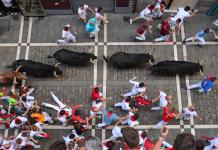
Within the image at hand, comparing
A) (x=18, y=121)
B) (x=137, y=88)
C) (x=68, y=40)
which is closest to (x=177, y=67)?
(x=137, y=88)

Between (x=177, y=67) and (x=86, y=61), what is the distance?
4.45 m

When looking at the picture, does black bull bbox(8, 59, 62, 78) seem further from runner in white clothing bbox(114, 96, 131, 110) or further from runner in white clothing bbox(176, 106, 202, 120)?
runner in white clothing bbox(176, 106, 202, 120)

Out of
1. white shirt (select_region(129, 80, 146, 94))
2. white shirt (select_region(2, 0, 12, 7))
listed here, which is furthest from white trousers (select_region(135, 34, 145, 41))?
white shirt (select_region(2, 0, 12, 7))

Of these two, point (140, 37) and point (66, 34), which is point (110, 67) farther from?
point (66, 34)

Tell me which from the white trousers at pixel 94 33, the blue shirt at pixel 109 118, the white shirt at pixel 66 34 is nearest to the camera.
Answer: the blue shirt at pixel 109 118

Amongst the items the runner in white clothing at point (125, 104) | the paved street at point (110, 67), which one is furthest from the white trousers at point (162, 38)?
the runner in white clothing at point (125, 104)

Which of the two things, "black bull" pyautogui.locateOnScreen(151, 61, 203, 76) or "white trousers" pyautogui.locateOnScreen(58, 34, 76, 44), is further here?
"white trousers" pyautogui.locateOnScreen(58, 34, 76, 44)

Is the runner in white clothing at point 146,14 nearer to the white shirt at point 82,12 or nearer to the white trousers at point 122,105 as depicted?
the white shirt at point 82,12

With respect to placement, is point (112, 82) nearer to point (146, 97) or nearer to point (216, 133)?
point (146, 97)

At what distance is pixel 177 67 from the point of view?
51.7 feet

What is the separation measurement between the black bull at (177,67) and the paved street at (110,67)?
0.70 m

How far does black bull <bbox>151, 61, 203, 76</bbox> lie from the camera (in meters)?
15.8

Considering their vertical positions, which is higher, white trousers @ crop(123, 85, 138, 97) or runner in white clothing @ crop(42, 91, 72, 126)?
white trousers @ crop(123, 85, 138, 97)

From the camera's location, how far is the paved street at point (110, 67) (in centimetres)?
1569
